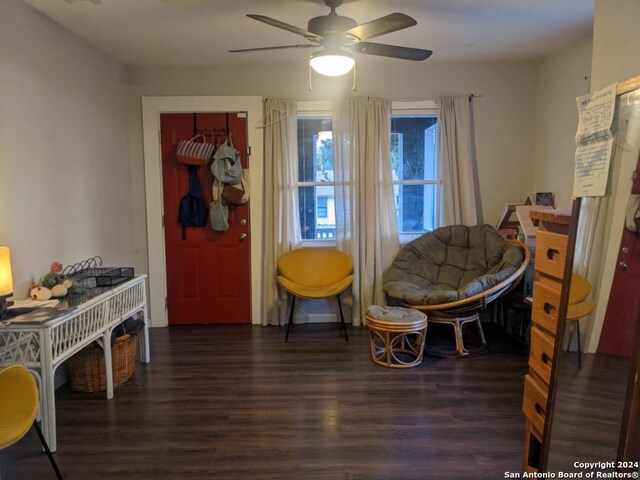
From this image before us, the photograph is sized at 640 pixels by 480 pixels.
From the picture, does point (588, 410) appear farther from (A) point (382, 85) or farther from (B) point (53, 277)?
(A) point (382, 85)

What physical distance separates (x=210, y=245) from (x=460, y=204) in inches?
97.5

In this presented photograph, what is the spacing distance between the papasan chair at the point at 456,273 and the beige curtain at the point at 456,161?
0.19 meters

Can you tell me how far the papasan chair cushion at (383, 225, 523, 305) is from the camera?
11.2ft

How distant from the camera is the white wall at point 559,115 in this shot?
3.49m

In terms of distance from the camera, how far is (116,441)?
226 cm

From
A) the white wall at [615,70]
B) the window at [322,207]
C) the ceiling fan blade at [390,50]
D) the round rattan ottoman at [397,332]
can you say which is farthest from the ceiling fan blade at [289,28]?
the round rattan ottoman at [397,332]

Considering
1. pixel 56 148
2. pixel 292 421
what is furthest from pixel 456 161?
pixel 56 148

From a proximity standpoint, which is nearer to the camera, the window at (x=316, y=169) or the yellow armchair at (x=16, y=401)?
the yellow armchair at (x=16, y=401)

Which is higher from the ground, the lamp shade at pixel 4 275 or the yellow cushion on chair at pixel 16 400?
the lamp shade at pixel 4 275

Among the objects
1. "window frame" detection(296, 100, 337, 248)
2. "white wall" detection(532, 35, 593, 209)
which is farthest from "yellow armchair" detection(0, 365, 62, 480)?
"white wall" detection(532, 35, 593, 209)

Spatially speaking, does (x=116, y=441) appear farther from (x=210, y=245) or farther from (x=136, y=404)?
(x=210, y=245)

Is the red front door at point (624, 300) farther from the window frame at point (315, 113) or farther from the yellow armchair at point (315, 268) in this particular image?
the window frame at point (315, 113)

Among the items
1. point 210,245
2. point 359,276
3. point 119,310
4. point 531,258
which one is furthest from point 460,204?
point 119,310

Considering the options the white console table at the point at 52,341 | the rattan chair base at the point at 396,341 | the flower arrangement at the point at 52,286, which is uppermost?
the flower arrangement at the point at 52,286
